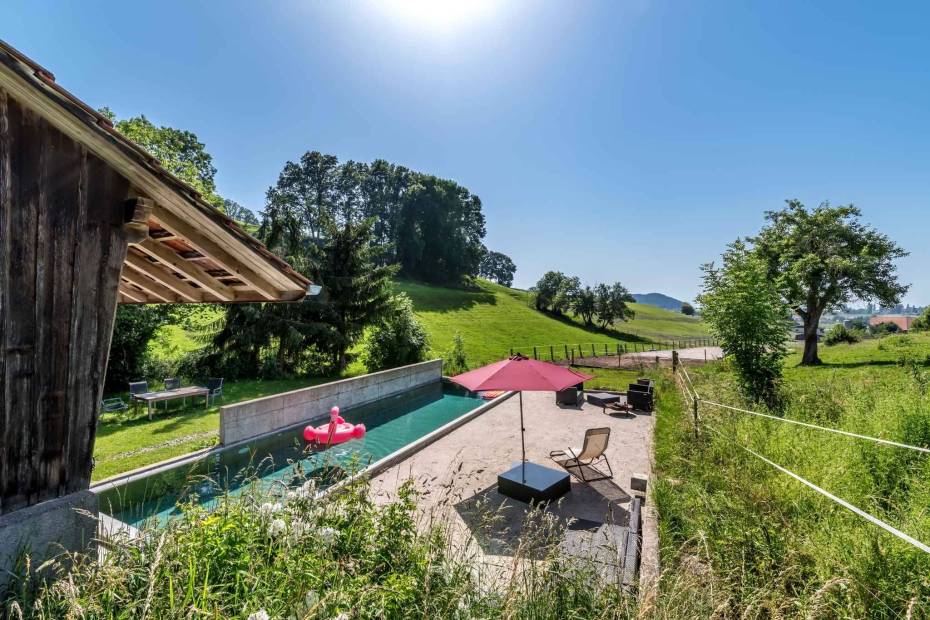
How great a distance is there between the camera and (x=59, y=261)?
8.36ft

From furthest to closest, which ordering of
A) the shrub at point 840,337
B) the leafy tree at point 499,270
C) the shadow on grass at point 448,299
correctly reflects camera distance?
the leafy tree at point 499,270, the shadow on grass at point 448,299, the shrub at point 840,337

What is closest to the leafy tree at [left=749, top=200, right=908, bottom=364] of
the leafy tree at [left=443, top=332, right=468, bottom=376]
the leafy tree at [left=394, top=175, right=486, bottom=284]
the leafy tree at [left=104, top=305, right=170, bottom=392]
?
the leafy tree at [left=443, top=332, right=468, bottom=376]

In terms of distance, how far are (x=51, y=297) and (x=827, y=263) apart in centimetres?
3246

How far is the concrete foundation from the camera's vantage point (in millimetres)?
2469

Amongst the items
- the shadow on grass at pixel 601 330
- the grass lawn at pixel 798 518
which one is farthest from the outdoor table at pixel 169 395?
the shadow on grass at pixel 601 330

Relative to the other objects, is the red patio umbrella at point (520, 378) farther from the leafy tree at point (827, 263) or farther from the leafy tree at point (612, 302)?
the leafy tree at point (612, 302)

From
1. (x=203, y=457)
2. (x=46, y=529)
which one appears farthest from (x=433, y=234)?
(x=46, y=529)

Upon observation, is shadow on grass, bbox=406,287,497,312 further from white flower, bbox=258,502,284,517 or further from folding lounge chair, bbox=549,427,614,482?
white flower, bbox=258,502,284,517

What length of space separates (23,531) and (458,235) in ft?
188

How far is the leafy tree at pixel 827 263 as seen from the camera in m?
23.2

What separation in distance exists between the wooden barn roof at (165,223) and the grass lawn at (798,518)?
12.2 ft

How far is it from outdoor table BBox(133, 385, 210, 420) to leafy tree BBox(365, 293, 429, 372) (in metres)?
7.68

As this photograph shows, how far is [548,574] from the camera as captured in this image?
2732 millimetres

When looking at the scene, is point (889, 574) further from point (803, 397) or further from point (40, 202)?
point (803, 397)
